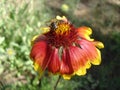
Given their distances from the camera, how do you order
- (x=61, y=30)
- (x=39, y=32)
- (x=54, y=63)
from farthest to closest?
(x=39, y=32) → (x=61, y=30) → (x=54, y=63)

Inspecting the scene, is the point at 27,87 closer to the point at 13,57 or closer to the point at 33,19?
the point at 13,57

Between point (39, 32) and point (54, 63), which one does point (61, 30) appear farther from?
point (39, 32)

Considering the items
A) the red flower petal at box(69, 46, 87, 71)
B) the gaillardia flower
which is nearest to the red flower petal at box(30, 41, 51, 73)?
the gaillardia flower

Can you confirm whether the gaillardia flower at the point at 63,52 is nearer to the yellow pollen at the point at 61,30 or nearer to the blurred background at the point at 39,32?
the yellow pollen at the point at 61,30

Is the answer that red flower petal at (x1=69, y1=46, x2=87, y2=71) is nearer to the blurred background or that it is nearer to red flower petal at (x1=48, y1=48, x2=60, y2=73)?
red flower petal at (x1=48, y1=48, x2=60, y2=73)

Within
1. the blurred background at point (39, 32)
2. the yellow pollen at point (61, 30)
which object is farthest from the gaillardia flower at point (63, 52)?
the blurred background at point (39, 32)

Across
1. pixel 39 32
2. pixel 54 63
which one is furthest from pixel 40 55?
pixel 39 32
